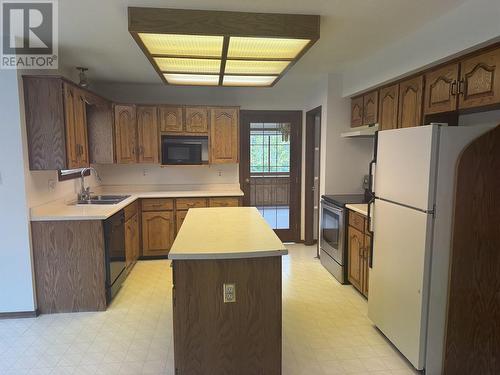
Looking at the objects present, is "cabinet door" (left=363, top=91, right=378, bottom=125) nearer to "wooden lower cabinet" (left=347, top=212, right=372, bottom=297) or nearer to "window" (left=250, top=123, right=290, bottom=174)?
"wooden lower cabinet" (left=347, top=212, right=372, bottom=297)

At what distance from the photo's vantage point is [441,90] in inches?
99.7

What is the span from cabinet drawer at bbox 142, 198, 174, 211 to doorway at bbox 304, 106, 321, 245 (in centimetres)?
211

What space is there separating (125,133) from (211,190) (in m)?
1.47

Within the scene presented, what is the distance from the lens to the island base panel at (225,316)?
1.99 metres

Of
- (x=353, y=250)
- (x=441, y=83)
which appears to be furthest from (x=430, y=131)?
(x=353, y=250)

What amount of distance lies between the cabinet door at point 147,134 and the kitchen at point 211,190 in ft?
0.06

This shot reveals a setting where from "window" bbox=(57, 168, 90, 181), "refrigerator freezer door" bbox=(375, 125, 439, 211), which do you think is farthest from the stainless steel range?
"window" bbox=(57, 168, 90, 181)

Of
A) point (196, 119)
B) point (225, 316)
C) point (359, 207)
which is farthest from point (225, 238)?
point (196, 119)

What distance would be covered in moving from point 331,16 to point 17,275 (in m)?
3.44

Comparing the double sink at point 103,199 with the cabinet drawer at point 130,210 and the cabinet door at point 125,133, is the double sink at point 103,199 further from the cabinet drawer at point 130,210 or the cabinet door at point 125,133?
the cabinet door at point 125,133

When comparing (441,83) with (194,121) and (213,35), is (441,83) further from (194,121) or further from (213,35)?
(194,121)

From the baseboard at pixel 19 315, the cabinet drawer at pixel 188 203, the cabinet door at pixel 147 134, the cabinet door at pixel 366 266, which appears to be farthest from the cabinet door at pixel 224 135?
the baseboard at pixel 19 315

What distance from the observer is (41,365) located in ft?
7.61

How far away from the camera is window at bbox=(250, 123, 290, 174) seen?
5113 millimetres
